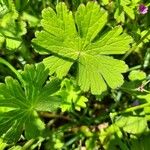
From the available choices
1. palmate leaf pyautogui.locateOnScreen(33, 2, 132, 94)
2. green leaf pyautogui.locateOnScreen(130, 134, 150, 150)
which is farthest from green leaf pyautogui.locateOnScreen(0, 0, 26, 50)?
green leaf pyautogui.locateOnScreen(130, 134, 150, 150)

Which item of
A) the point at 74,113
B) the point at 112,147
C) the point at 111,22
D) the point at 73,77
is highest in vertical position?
the point at 111,22

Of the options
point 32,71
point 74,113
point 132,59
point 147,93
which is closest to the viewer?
point 32,71

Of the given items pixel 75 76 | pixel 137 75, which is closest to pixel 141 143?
pixel 137 75

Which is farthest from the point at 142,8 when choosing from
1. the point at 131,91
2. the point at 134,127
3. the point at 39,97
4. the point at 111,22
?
the point at 39,97

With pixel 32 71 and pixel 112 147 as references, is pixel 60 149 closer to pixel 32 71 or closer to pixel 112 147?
pixel 112 147

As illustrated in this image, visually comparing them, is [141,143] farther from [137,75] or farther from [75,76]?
[75,76]

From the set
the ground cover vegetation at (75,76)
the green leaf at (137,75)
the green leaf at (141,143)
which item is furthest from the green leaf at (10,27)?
the green leaf at (141,143)

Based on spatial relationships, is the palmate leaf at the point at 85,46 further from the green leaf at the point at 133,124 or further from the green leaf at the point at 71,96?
the green leaf at the point at 133,124

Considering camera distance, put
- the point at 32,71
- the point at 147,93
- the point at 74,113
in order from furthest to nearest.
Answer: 1. the point at 74,113
2. the point at 147,93
3. the point at 32,71

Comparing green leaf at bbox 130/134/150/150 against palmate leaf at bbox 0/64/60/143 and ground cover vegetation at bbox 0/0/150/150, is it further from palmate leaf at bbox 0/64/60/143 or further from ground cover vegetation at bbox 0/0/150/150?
palmate leaf at bbox 0/64/60/143
